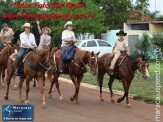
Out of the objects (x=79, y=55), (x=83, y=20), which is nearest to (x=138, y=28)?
(x=83, y=20)

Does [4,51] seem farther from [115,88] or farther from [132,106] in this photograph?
[132,106]

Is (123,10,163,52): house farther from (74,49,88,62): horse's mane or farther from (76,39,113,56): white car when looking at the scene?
(74,49,88,62): horse's mane

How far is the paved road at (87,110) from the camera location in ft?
29.1

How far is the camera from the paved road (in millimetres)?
8875

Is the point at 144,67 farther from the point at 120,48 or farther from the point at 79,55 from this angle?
the point at 79,55

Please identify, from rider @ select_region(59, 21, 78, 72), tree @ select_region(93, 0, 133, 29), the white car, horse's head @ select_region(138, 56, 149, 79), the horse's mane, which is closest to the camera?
horse's head @ select_region(138, 56, 149, 79)

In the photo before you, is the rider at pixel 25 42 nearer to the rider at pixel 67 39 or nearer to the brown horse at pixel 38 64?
the brown horse at pixel 38 64

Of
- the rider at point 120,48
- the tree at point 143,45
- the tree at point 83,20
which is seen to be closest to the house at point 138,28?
the tree at point 143,45

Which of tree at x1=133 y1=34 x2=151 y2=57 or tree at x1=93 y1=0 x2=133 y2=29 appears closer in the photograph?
tree at x1=133 y1=34 x2=151 y2=57

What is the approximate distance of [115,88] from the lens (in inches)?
564

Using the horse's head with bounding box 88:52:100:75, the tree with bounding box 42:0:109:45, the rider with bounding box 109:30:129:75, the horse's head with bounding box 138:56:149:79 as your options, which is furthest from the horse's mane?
the tree with bounding box 42:0:109:45

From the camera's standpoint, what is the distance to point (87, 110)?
1007 cm

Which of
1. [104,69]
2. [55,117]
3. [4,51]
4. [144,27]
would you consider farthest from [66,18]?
[55,117]

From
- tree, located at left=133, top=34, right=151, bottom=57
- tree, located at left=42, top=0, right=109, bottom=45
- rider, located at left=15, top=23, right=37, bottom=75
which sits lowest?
tree, located at left=133, top=34, right=151, bottom=57
